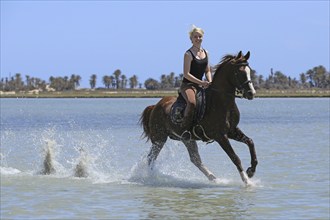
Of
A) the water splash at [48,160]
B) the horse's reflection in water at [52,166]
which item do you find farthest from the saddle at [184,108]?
the water splash at [48,160]

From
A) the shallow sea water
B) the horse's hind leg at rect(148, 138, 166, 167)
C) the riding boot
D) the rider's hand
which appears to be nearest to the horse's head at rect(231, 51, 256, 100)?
the rider's hand

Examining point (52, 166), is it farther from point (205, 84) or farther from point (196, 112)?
point (205, 84)

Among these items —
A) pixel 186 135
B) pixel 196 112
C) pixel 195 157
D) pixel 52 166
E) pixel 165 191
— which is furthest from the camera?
pixel 52 166

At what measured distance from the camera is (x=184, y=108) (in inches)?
579

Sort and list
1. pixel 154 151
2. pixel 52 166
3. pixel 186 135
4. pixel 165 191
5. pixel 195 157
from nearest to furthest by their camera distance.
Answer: pixel 165 191, pixel 186 135, pixel 195 157, pixel 154 151, pixel 52 166

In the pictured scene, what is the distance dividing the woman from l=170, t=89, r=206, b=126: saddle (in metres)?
0.09

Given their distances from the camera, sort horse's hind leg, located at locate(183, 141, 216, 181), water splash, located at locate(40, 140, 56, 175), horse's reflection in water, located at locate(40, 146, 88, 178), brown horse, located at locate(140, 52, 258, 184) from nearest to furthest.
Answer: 1. brown horse, located at locate(140, 52, 258, 184)
2. horse's hind leg, located at locate(183, 141, 216, 181)
3. horse's reflection in water, located at locate(40, 146, 88, 178)
4. water splash, located at locate(40, 140, 56, 175)

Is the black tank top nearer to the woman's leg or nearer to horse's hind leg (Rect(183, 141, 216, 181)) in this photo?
the woman's leg

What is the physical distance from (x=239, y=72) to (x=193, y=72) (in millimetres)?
1057

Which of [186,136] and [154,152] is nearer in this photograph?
[186,136]

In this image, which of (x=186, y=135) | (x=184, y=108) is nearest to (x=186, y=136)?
(x=186, y=135)

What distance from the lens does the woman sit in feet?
47.5

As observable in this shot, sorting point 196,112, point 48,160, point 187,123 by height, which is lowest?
point 48,160

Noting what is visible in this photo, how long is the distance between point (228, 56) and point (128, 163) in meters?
7.40
